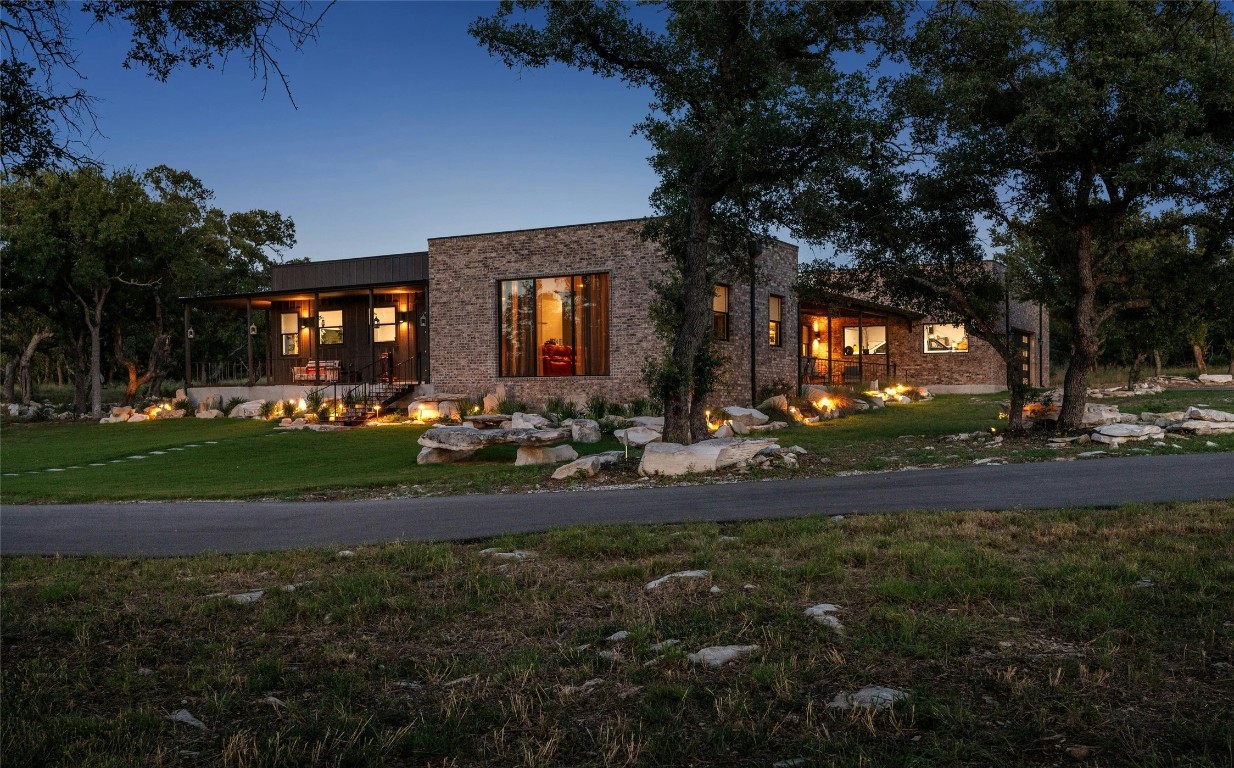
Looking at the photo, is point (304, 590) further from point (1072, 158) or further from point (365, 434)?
point (365, 434)

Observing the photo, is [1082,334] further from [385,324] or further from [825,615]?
[385,324]

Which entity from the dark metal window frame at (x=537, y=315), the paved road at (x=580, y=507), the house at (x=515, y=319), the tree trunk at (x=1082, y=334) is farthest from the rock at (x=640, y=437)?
the tree trunk at (x=1082, y=334)

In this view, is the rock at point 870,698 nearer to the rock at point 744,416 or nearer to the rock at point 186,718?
the rock at point 186,718

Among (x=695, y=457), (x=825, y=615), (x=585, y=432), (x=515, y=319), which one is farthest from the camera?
(x=515, y=319)

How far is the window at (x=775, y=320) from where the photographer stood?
1041 inches

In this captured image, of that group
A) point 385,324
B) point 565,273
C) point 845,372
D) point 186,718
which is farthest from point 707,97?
point 845,372

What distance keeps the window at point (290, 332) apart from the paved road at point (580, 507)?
71.9ft

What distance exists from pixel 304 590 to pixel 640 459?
869 centimetres

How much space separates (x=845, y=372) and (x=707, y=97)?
74.5ft

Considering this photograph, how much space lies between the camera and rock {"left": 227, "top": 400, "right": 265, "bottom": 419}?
28342 millimetres

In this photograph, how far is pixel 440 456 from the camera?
54.2 ft

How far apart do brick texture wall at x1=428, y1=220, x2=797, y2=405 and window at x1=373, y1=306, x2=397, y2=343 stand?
4.65 meters

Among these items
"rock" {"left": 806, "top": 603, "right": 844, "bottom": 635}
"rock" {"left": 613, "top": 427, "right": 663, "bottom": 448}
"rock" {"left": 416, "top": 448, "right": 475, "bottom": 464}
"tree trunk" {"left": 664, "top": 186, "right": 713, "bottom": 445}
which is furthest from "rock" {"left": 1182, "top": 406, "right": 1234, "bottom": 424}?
"rock" {"left": 806, "top": 603, "right": 844, "bottom": 635}

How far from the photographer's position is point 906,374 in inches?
1500
